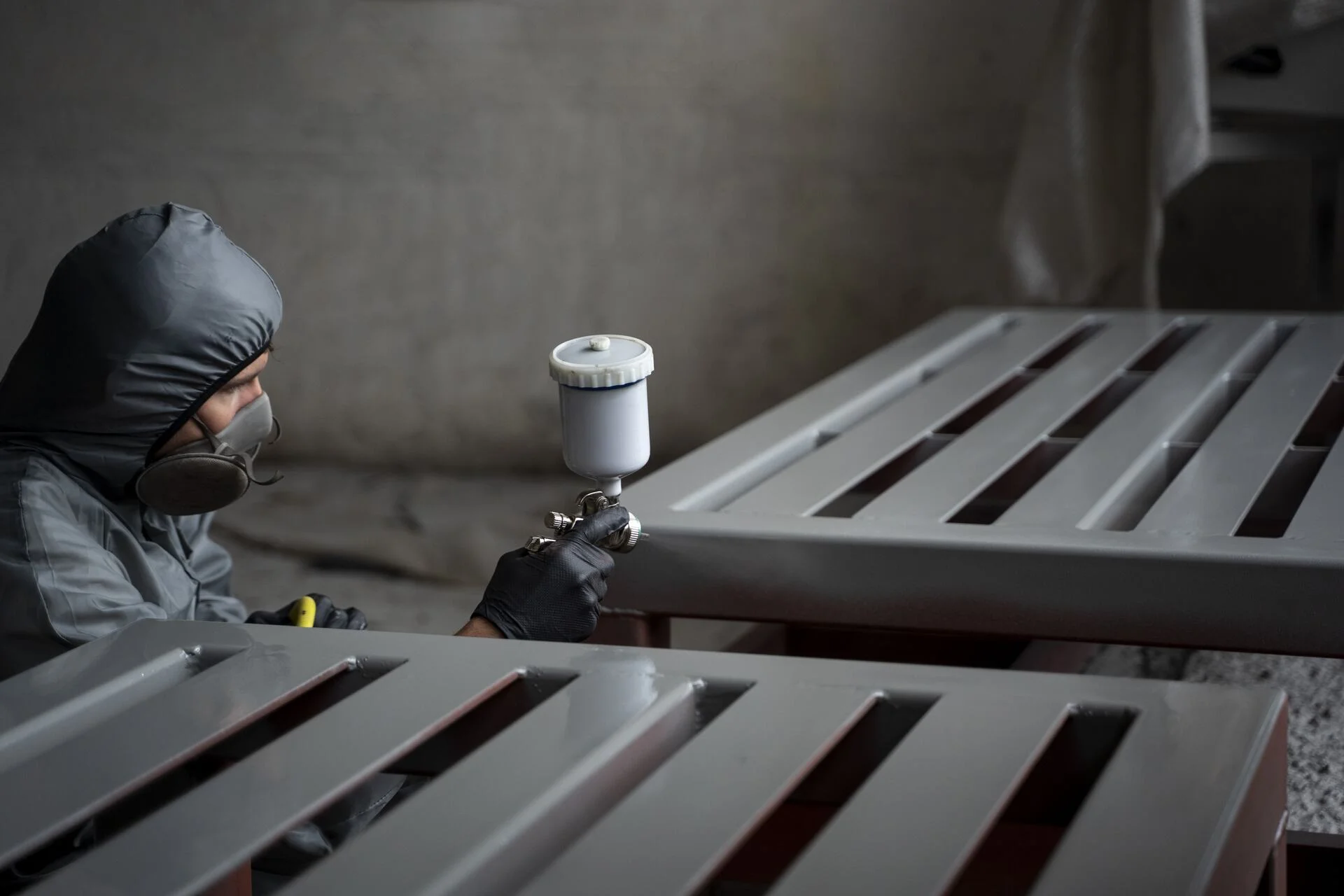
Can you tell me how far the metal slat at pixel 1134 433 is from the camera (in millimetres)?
1334

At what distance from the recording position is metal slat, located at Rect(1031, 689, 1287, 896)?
643 millimetres

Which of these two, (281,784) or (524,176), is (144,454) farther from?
(524,176)

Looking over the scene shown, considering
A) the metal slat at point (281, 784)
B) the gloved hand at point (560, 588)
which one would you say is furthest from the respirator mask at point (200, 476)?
the metal slat at point (281, 784)

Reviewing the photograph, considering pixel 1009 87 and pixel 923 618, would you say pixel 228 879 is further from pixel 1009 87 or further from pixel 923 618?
pixel 1009 87

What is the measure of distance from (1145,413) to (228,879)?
1237 millimetres

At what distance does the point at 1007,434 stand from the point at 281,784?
Result: 1.04m

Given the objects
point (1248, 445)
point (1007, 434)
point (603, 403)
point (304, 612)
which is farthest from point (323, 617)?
point (1248, 445)

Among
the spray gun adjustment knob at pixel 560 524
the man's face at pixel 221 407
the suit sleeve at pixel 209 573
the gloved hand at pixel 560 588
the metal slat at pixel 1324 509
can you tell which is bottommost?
the suit sleeve at pixel 209 573

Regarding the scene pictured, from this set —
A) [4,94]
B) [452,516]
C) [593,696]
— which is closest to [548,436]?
[452,516]

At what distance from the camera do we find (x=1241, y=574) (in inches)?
46.2

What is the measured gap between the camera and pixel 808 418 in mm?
1725

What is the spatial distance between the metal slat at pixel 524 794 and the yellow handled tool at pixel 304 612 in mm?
650

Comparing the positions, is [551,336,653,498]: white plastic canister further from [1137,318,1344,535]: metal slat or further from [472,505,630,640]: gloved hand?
[1137,318,1344,535]: metal slat

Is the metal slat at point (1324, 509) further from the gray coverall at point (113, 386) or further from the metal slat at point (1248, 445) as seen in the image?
the gray coverall at point (113, 386)
